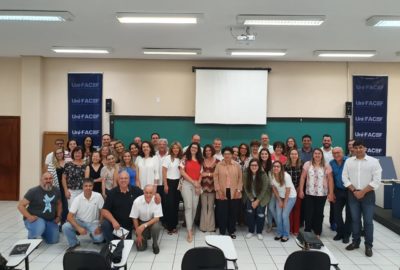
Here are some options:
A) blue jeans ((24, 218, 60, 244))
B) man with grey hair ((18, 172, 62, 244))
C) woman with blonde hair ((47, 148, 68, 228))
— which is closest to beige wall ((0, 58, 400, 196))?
woman with blonde hair ((47, 148, 68, 228))

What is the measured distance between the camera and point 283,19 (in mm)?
4594

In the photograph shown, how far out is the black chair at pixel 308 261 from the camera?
2633 millimetres

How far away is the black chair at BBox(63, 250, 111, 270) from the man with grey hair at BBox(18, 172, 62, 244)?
2.63 metres

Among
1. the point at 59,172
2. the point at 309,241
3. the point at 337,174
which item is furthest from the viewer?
the point at 59,172

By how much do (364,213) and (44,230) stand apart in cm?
485

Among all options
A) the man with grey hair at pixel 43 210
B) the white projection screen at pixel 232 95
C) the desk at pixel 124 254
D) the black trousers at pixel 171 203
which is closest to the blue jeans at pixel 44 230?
the man with grey hair at pixel 43 210

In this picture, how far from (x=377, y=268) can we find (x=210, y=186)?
2632mm

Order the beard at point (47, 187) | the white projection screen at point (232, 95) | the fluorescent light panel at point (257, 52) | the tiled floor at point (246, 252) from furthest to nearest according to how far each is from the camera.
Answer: the white projection screen at point (232, 95) → the fluorescent light panel at point (257, 52) → the beard at point (47, 187) → the tiled floor at point (246, 252)

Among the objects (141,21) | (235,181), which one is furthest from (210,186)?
(141,21)

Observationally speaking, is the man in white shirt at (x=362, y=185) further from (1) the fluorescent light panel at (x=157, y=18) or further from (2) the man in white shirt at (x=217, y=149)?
(1) the fluorescent light panel at (x=157, y=18)

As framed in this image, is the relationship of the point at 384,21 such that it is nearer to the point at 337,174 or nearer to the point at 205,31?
the point at 337,174

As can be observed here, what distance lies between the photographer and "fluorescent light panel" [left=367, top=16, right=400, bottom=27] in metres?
4.54

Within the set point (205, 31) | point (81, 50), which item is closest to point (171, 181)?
point (205, 31)

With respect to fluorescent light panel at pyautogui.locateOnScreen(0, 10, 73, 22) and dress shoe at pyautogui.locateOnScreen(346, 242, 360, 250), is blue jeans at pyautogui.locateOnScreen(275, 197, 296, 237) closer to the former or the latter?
dress shoe at pyautogui.locateOnScreen(346, 242, 360, 250)
